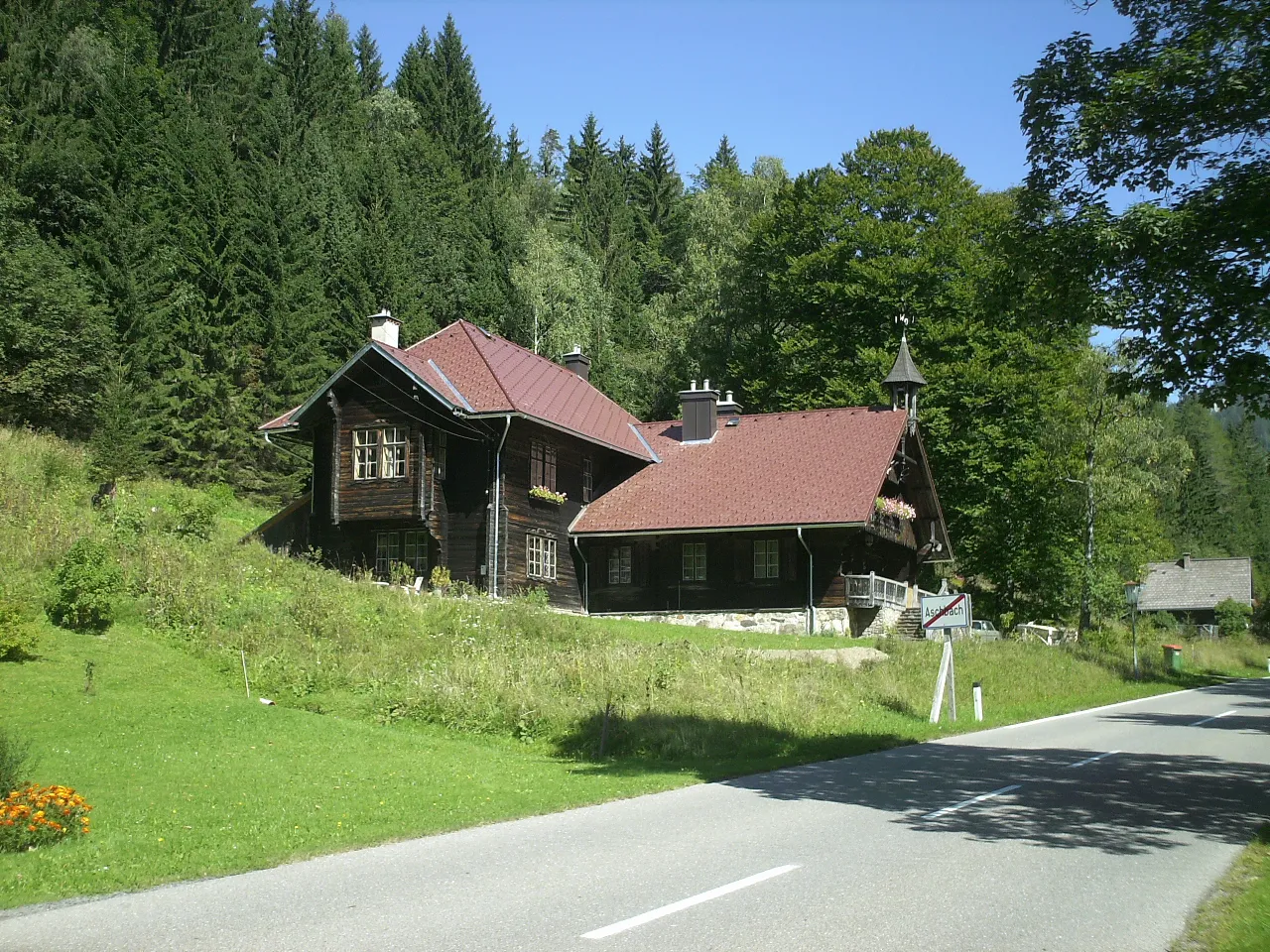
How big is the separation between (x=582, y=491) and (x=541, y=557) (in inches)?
138

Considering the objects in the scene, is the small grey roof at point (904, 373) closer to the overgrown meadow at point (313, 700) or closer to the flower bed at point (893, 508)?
the flower bed at point (893, 508)

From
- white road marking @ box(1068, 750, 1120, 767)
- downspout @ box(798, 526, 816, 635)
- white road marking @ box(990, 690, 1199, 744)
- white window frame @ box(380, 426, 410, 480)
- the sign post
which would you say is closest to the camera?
white road marking @ box(1068, 750, 1120, 767)

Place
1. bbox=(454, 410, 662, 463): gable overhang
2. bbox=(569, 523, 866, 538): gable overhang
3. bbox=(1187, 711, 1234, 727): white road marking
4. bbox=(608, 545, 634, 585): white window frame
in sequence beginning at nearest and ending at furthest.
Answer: bbox=(1187, 711, 1234, 727): white road marking
bbox=(454, 410, 662, 463): gable overhang
bbox=(569, 523, 866, 538): gable overhang
bbox=(608, 545, 634, 585): white window frame

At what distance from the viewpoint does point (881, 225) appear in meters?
46.5

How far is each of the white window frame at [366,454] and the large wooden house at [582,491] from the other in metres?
0.06

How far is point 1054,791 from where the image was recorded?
13359 mm

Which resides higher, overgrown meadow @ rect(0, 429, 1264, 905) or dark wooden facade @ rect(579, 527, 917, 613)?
dark wooden facade @ rect(579, 527, 917, 613)

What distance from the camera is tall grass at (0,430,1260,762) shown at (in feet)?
60.5

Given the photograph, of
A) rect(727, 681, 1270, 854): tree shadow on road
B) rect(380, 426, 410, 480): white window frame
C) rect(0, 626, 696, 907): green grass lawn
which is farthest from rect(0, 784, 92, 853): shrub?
rect(380, 426, 410, 480): white window frame

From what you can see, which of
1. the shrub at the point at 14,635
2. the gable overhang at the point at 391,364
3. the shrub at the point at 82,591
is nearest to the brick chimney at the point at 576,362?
the gable overhang at the point at 391,364

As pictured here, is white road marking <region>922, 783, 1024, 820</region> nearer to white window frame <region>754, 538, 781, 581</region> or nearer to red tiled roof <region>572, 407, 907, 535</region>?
red tiled roof <region>572, 407, 907, 535</region>

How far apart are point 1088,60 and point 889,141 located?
121ft

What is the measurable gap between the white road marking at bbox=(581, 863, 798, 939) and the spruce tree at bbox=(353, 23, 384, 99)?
8136cm

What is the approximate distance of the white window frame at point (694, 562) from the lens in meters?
36.4
